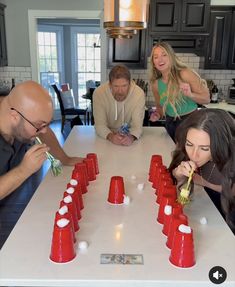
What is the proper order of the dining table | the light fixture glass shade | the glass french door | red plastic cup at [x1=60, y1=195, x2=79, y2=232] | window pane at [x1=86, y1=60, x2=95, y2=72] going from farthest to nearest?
window pane at [x1=86, y1=60, x2=95, y2=72] < the glass french door < the light fixture glass shade < red plastic cup at [x1=60, y1=195, x2=79, y2=232] < the dining table

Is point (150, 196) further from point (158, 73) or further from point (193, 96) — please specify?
point (158, 73)

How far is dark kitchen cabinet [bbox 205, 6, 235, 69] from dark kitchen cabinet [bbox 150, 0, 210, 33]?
171 millimetres

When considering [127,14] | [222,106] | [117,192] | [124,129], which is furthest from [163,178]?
[222,106]

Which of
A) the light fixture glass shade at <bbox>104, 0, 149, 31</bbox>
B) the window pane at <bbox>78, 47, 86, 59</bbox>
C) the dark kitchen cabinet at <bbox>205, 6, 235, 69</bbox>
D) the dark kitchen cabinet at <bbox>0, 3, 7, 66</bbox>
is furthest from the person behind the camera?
the window pane at <bbox>78, 47, 86, 59</bbox>

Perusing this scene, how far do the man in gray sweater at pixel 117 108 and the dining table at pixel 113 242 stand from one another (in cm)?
81

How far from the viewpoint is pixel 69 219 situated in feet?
3.65

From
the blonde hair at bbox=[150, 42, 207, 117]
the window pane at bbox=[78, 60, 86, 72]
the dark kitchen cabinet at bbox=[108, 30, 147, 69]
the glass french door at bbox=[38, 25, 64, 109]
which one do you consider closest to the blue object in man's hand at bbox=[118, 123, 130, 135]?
the blonde hair at bbox=[150, 42, 207, 117]

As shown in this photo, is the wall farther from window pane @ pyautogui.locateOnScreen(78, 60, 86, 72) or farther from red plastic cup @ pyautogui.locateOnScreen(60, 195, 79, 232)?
red plastic cup @ pyautogui.locateOnScreen(60, 195, 79, 232)

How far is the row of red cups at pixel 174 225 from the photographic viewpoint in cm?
102

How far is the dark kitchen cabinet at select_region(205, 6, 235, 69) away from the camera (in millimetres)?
4309

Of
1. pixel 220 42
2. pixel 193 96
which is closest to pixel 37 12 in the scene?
pixel 220 42

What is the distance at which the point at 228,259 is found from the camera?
106 centimetres

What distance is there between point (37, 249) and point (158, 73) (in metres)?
1.97

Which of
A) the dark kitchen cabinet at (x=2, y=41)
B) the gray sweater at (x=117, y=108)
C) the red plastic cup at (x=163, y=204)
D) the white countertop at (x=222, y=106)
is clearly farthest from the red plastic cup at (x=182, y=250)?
the dark kitchen cabinet at (x=2, y=41)
